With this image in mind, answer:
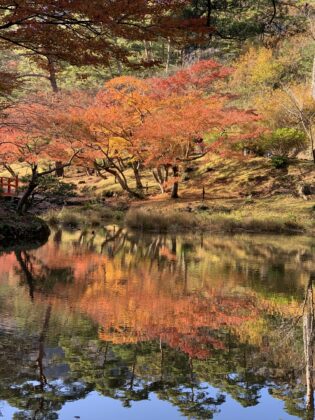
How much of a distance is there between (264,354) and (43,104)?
20994mm

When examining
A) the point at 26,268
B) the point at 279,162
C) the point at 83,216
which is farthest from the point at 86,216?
the point at 26,268

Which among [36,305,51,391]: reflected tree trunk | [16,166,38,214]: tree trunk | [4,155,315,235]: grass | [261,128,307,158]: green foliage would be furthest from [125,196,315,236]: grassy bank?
[36,305,51,391]: reflected tree trunk

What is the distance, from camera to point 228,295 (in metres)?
8.93

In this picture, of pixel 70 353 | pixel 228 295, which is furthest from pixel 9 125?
pixel 70 353

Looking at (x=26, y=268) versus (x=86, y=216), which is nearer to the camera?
(x=26, y=268)

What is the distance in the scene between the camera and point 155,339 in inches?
244

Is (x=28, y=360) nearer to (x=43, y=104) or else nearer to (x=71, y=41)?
(x=71, y=41)

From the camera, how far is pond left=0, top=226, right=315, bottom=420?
4.58m

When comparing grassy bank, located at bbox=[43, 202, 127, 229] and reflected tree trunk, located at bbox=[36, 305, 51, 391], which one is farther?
grassy bank, located at bbox=[43, 202, 127, 229]

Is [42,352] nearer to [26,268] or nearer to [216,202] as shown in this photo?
[26,268]

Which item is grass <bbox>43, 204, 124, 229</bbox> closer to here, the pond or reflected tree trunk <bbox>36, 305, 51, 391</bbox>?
the pond

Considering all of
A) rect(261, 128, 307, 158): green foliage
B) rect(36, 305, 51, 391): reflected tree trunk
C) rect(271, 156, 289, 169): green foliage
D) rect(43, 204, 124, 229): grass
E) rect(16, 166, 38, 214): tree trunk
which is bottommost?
rect(43, 204, 124, 229): grass

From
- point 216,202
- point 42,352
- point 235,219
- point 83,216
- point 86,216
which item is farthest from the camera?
point 216,202

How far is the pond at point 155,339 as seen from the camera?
4582mm
